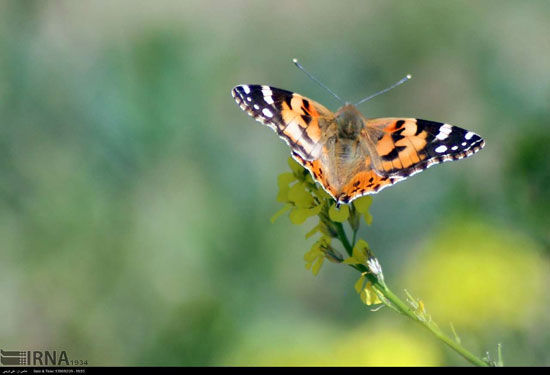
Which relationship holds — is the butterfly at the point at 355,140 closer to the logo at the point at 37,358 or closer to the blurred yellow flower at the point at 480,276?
the blurred yellow flower at the point at 480,276

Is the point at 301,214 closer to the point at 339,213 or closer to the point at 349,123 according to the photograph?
the point at 339,213

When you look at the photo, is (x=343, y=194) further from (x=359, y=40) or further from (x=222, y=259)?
(x=359, y=40)

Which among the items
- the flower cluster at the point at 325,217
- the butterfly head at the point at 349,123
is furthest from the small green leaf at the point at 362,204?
the butterfly head at the point at 349,123

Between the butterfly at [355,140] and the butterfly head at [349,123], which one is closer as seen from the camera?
the butterfly at [355,140]

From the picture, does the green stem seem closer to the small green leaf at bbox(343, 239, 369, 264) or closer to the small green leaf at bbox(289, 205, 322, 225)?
the small green leaf at bbox(343, 239, 369, 264)

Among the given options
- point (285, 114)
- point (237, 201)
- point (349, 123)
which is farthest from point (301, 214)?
point (237, 201)
